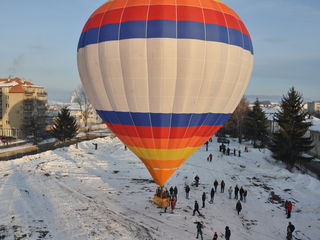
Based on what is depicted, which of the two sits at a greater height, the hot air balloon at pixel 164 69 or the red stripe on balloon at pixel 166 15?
the red stripe on balloon at pixel 166 15

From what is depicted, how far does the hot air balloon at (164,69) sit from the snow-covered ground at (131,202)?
133 inches

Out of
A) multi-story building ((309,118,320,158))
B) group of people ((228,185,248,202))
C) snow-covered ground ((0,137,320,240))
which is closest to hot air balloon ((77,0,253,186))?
→ snow-covered ground ((0,137,320,240))

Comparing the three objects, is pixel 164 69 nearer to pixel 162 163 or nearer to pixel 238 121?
pixel 162 163

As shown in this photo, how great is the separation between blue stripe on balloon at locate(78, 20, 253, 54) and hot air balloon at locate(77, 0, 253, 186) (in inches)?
1.5

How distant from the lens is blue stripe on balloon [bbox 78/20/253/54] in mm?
10680

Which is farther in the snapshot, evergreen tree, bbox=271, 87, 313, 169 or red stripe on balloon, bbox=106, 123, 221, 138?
evergreen tree, bbox=271, 87, 313, 169

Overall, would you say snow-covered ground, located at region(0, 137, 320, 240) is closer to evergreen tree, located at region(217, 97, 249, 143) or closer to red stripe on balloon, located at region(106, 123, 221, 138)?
red stripe on balloon, located at region(106, 123, 221, 138)

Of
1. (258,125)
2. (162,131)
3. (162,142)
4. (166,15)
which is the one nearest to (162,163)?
(162,142)

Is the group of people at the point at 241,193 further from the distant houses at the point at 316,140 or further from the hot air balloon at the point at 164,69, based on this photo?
the distant houses at the point at 316,140

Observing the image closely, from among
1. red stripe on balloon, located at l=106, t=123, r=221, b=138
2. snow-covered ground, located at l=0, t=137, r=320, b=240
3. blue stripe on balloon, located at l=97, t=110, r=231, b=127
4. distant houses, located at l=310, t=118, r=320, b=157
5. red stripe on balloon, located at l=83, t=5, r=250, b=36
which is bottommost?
snow-covered ground, located at l=0, t=137, r=320, b=240

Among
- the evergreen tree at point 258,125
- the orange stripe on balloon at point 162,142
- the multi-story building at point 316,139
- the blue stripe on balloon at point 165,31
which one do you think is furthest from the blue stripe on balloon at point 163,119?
the multi-story building at point 316,139

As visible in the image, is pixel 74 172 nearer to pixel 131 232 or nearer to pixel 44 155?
pixel 44 155

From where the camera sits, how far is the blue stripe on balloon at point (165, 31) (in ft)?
35.0

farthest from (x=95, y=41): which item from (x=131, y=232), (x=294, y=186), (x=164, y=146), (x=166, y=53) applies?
(x=294, y=186)
